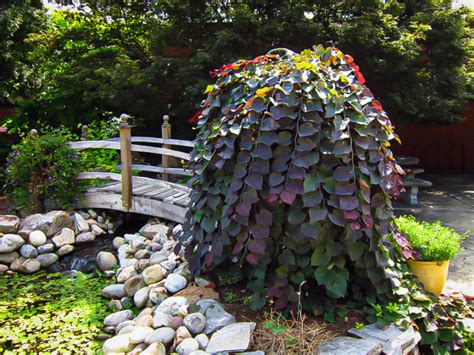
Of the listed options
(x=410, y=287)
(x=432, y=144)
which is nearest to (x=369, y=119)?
(x=410, y=287)

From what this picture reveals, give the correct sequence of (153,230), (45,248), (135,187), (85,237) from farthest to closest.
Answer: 1. (135,187)
2. (85,237)
3. (45,248)
4. (153,230)

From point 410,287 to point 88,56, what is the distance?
6638 millimetres

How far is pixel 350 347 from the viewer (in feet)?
7.64

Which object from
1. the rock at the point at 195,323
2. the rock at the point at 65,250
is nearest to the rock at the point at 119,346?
the rock at the point at 195,323

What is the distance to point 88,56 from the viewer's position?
7684 millimetres

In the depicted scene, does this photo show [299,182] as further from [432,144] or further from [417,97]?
[432,144]

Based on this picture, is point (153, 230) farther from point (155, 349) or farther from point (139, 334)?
point (155, 349)

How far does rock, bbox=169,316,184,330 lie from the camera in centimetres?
277

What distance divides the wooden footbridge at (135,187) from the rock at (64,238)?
0.62 meters

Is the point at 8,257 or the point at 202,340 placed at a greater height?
the point at 202,340

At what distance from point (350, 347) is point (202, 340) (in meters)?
0.81

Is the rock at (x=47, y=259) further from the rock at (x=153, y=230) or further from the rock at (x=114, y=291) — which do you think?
the rock at (x=114, y=291)

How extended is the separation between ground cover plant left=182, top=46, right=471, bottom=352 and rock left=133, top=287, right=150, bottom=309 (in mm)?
853

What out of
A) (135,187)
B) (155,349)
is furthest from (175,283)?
(135,187)
